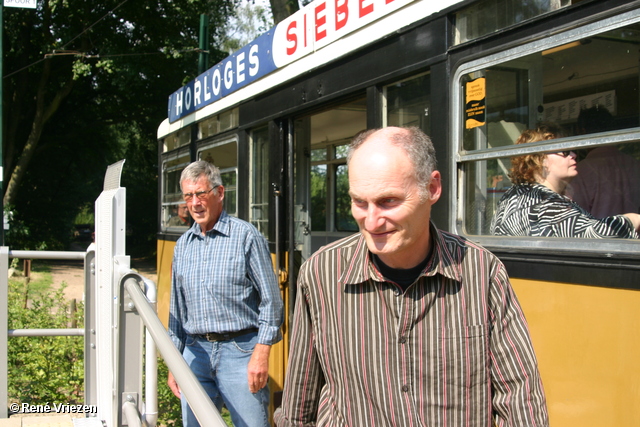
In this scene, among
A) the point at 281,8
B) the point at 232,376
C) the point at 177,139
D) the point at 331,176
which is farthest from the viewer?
the point at 281,8

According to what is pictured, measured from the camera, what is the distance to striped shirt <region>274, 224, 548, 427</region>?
1.67 meters

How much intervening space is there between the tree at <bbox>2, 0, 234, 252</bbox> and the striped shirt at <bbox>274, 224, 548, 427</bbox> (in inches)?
599

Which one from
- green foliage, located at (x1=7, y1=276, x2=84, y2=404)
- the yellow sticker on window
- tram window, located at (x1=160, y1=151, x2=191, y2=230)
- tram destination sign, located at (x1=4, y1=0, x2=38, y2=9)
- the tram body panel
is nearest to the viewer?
the tram body panel

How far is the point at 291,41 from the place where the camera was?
14.9 feet

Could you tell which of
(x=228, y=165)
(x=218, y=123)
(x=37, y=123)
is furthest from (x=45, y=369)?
(x=37, y=123)

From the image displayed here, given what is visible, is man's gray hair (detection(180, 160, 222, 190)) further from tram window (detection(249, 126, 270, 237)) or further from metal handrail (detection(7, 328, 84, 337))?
metal handrail (detection(7, 328, 84, 337))

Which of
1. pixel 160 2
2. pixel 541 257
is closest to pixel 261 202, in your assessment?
pixel 541 257

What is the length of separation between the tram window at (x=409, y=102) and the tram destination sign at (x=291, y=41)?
397 mm

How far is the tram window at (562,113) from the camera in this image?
7.54 feet

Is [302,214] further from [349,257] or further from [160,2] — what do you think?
[160,2]

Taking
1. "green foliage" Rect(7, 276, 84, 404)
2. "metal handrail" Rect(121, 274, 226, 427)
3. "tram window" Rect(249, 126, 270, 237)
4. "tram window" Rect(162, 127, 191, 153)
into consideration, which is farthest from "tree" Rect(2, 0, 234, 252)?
"metal handrail" Rect(121, 274, 226, 427)

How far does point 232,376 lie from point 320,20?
7.31 ft

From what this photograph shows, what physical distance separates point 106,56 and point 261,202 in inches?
553

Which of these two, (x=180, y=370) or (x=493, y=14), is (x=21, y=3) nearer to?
(x=493, y=14)
